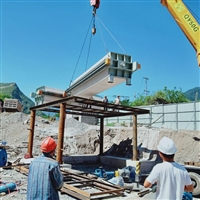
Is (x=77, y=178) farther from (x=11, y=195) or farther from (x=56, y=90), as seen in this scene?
(x=56, y=90)

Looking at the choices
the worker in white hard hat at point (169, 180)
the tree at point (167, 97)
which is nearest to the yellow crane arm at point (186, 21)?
the worker in white hard hat at point (169, 180)

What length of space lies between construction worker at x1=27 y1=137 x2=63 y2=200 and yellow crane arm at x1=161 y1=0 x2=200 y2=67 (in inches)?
352

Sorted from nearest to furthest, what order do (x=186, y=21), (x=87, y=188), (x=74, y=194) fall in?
(x=74, y=194) < (x=87, y=188) < (x=186, y=21)

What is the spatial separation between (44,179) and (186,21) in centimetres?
996

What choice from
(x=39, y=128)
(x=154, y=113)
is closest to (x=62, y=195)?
(x=39, y=128)

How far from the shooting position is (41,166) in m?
2.96

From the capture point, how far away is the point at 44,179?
9.59ft

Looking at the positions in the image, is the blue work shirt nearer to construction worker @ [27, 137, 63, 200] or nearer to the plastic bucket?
construction worker @ [27, 137, 63, 200]

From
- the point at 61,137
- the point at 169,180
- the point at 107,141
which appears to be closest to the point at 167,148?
the point at 169,180

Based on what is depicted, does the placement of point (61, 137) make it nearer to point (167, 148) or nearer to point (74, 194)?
point (74, 194)

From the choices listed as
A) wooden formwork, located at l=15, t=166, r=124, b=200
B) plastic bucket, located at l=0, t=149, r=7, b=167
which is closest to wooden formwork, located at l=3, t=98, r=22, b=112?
plastic bucket, located at l=0, t=149, r=7, b=167

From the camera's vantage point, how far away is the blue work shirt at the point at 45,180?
9.57 ft

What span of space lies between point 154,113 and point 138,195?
17.1 m

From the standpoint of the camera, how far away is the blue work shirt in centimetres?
292
